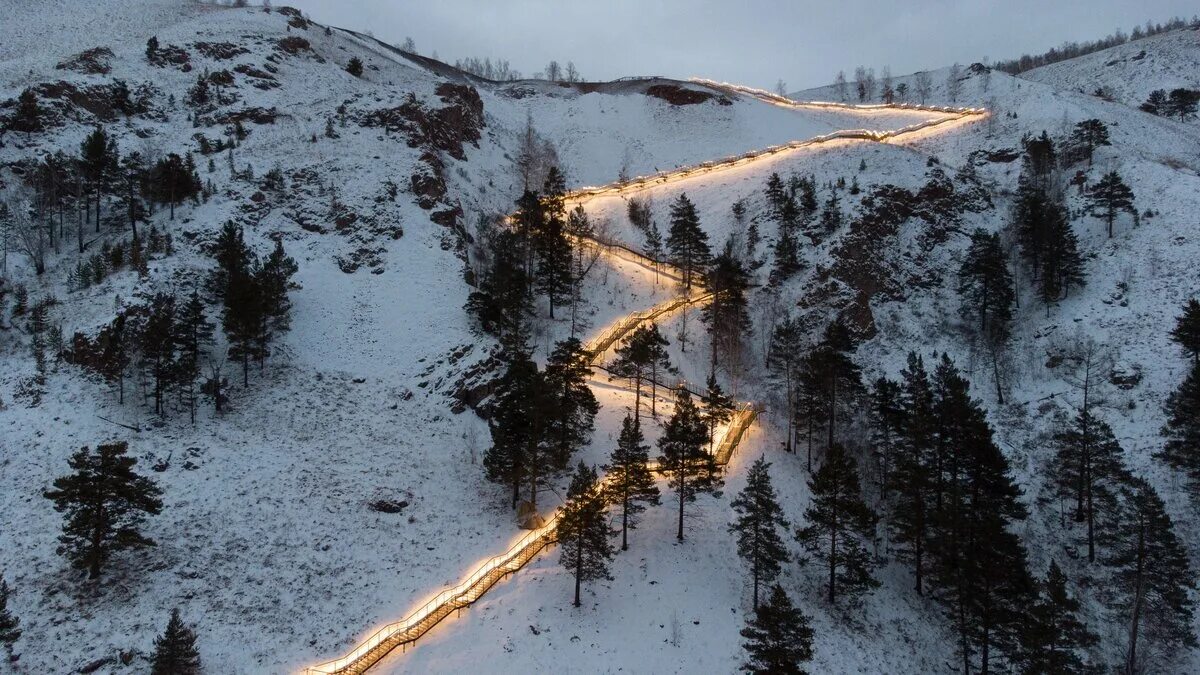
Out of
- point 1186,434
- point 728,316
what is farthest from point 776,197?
point 1186,434

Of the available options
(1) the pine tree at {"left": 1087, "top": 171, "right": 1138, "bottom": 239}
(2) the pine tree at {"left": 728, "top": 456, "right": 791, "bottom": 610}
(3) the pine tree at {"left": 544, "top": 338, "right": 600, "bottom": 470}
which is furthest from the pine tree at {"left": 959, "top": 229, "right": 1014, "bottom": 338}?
(3) the pine tree at {"left": 544, "top": 338, "right": 600, "bottom": 470}

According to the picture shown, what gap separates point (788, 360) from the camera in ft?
154

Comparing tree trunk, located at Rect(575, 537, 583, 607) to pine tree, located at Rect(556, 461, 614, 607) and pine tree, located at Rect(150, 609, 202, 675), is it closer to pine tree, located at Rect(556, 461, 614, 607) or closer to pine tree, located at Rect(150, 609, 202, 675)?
pine tree, located at Rect(556, 461, 614, 607)

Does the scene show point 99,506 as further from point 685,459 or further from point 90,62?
point 90,62

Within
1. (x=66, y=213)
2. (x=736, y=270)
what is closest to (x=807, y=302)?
(x=736, y=270)

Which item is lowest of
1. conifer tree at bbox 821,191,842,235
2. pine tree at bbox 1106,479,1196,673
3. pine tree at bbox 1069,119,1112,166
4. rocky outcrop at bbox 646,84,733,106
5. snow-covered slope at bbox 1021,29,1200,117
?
pine tree at bbox 1106,479,1196,673

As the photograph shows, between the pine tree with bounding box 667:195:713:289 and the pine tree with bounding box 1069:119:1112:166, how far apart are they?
134 ft

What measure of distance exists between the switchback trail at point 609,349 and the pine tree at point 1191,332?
27.1 metres

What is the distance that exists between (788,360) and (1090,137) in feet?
154

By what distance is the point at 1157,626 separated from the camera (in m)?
30.4

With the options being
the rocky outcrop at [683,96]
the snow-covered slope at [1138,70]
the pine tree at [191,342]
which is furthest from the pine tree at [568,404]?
the snow-covered slope at [1138,70]

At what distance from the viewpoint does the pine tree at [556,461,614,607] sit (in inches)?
1098

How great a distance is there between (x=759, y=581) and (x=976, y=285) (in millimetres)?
39220

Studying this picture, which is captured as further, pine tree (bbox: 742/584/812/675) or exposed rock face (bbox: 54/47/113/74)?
exposed rock face (bbox: 54/47/113/74)
